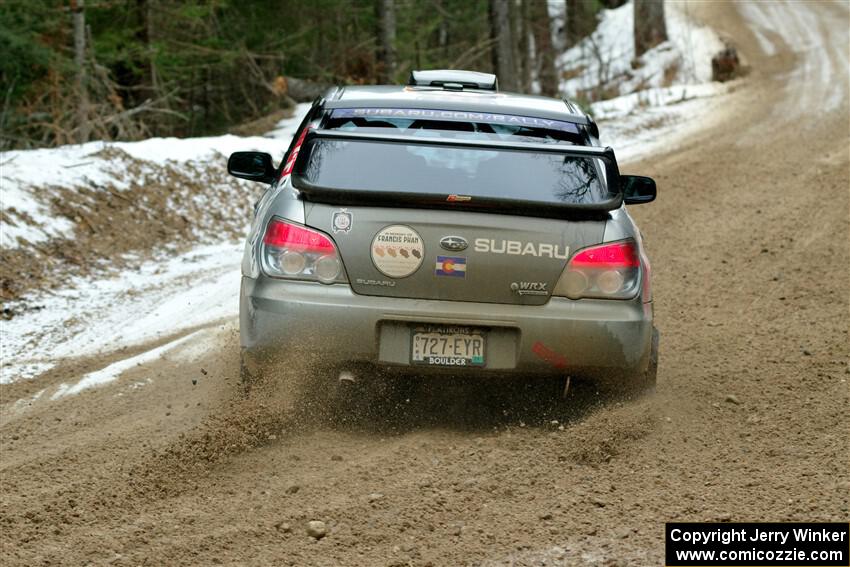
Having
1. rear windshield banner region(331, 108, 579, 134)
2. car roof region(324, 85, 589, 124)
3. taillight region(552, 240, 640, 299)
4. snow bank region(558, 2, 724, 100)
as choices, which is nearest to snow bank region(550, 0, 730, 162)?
snow bank region(558, 2, 724, 100)

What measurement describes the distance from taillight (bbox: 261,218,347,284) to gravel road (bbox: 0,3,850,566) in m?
0.64

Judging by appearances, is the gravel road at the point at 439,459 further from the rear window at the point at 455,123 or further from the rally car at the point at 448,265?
the rear window at the point at 455,123

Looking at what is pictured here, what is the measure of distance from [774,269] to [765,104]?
1104 cm

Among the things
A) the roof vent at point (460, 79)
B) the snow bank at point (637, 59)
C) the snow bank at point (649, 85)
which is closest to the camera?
the roof vent at point (460, 79)

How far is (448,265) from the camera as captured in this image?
4.84 meters

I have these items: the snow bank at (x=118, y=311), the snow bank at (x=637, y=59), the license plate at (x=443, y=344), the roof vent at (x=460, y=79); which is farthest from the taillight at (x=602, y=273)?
the snow bank at (x=637, y=59)

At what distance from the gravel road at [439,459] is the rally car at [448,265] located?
1.26 ft

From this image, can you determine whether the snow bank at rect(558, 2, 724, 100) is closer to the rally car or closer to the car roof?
the car roof

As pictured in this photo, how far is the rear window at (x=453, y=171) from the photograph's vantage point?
16.3ft

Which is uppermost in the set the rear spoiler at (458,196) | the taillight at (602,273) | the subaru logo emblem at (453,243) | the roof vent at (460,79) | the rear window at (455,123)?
the roof vent at (460,79)

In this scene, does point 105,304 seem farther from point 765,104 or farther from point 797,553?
point 765,104

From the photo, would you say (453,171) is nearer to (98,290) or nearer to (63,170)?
(98,290)

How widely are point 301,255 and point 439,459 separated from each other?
1.17 m

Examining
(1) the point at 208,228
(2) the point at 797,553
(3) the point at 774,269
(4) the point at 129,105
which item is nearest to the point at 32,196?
(1) the point at 208,228
